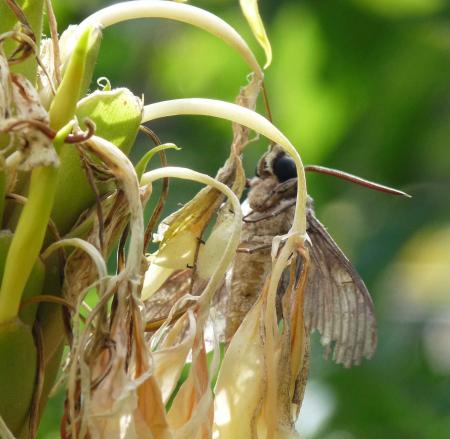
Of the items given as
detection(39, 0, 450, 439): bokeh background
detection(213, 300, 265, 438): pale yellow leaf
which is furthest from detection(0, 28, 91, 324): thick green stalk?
detection(39, 0, 450, 439): bokeh background

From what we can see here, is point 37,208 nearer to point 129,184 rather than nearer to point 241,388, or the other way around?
point 129,184

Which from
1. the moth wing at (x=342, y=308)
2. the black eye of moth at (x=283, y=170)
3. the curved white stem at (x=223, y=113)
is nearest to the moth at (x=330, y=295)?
the moth wing at (x=342, y=308)

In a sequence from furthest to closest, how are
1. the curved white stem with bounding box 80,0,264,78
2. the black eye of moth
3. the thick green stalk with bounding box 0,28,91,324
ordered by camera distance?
1. the black eye of moth
2. the curved white stem with bounding box 80,0,264,78
3. the thick green stalk with bounding box 0,28,91,324

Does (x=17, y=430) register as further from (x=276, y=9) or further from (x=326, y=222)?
(x=276, y=9)

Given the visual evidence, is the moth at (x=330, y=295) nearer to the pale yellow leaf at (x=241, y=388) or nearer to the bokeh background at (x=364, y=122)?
the pale yellow leaf at (x=241, y=388)

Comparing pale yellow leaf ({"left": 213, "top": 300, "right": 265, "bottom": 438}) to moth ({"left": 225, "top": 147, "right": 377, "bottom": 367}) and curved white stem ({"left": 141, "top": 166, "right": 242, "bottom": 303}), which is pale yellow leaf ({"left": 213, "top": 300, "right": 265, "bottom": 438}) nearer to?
curved white stem ({"left": 141, "top": 166, "right": 242, "bottom": 303})

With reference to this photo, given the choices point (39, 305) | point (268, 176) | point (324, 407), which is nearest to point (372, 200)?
point (324, 407)

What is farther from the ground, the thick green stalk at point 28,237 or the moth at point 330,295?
the thick green stalk at point 28,237

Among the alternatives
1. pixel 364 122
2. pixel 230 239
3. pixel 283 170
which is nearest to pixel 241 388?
pixel 230 239
